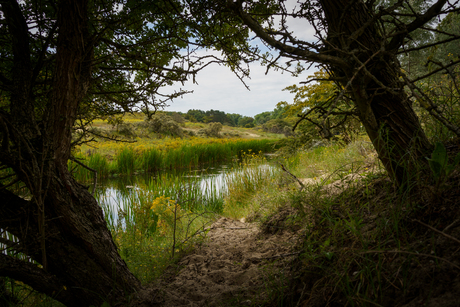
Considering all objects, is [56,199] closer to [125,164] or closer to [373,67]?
[373,67]

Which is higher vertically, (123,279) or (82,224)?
(82,224)

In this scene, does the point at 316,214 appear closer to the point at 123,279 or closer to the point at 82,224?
the point at 123,279

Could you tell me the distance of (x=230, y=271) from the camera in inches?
75.7

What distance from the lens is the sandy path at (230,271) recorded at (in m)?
1.55

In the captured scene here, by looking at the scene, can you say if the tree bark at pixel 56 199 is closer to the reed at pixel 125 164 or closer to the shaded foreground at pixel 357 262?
the shaded foreground at pixel 357 262

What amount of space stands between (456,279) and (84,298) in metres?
1.83

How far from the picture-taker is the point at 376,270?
988mm

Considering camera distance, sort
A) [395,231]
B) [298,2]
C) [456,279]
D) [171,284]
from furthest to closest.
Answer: [171,284] → [298,2] → [395,231] → [456,279]

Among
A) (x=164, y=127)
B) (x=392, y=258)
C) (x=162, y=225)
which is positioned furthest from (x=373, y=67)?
(x=164, y=127)

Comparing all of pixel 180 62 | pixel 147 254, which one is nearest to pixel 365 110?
pixel 180 62

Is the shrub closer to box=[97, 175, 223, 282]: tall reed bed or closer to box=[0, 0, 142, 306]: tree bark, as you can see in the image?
box=[97, 175, 223, 282]: tall reed bed

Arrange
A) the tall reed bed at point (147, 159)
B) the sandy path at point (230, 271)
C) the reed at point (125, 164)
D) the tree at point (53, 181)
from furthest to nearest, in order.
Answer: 1. the reed at point (125, 164)
2. the tall reed bed at point (147, 159)
3. the sandy path at point (230, 271)
4. the tree at point (53, 181)

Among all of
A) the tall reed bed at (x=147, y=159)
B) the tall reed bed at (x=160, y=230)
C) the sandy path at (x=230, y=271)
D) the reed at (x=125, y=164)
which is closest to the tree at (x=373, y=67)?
the sandy path at (x=230, y=271)

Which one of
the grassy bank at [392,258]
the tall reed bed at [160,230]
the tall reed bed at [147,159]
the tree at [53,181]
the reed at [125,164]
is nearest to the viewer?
the grassy bank at [392,258]
